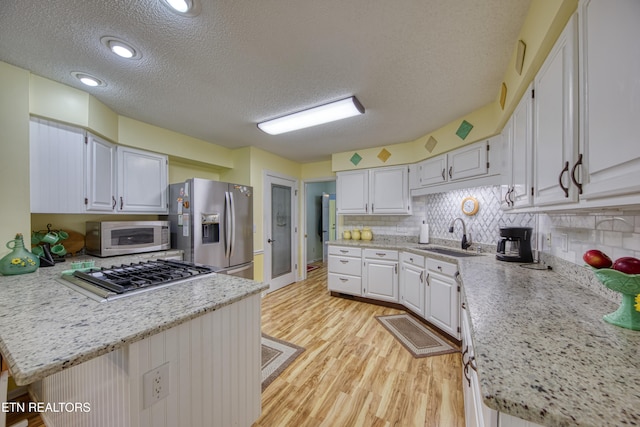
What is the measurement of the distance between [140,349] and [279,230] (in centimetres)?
331

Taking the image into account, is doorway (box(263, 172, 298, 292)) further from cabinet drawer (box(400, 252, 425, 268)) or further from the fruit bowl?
the fruit bowl

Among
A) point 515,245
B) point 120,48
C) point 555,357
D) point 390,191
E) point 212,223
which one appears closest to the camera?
point 555,357

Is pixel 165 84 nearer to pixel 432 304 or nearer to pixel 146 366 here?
pixel 146 366

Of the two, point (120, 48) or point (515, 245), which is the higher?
point (120, 48)

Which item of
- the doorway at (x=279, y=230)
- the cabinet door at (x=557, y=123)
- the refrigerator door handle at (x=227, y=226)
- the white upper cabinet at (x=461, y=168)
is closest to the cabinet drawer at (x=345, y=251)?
the doorway at (x=279, y=230)

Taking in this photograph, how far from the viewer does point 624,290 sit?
2.52ft

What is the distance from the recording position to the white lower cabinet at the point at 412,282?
8.73 feet

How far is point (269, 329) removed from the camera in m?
2.60

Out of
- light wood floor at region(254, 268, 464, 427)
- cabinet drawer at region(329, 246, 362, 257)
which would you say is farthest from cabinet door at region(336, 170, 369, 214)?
light wood floor at region(254, 268, 464, 427)

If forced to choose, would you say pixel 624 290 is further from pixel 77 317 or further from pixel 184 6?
pixel 184 6

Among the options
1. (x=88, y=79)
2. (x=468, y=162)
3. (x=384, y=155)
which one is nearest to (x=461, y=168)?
(x=468, y=162)

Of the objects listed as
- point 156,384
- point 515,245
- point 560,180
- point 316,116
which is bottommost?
point 156,384

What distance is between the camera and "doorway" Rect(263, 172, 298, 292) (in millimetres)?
3781

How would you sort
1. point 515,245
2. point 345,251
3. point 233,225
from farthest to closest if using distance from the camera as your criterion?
point 345,251
point 233,225
point 515,245
